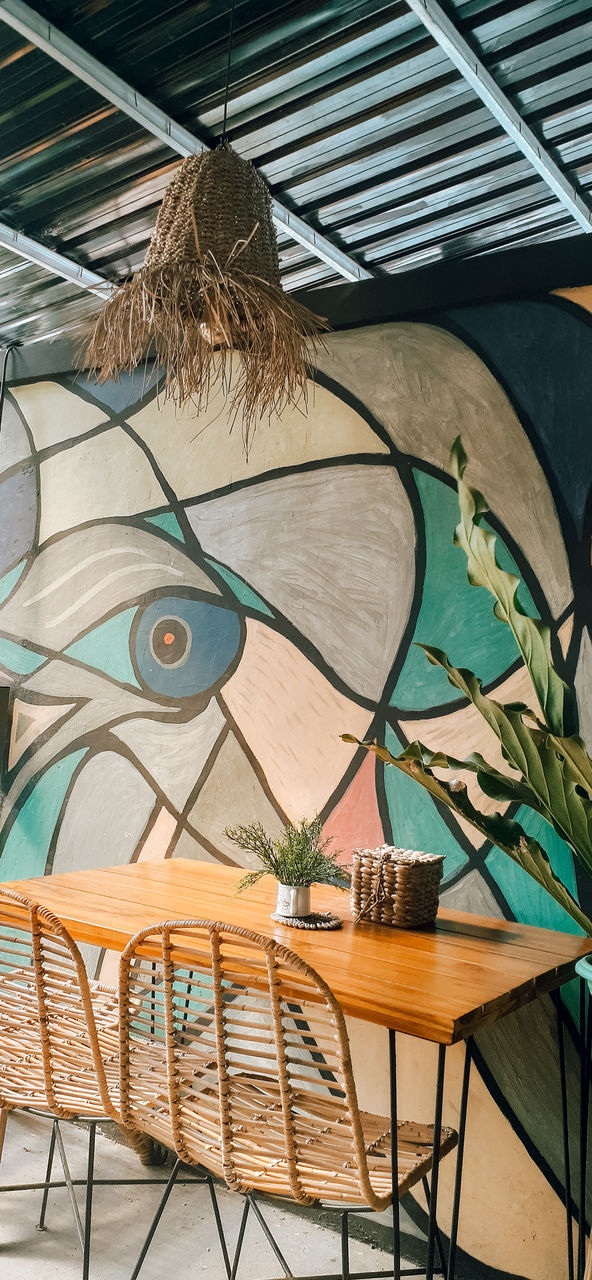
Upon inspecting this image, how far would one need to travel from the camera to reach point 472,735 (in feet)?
8.49

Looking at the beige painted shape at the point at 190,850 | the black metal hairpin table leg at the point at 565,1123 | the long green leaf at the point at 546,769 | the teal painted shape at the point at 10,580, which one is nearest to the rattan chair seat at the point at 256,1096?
the black metal hairpin table leg at the point at 565,1123

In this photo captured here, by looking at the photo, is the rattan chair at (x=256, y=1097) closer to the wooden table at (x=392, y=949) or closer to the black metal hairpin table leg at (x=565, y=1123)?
the wooden table at (x=392, y=949)

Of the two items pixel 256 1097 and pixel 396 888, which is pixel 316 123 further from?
pixel 256 1097

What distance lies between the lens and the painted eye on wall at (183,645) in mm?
3168

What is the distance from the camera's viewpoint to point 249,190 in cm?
206

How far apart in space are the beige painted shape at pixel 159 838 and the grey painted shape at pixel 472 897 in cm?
106

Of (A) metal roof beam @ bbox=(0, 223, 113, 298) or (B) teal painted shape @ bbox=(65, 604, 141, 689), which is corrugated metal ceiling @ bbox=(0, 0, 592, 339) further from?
(B) teal painted shape @ bbox=(65, 604, 141, 689)

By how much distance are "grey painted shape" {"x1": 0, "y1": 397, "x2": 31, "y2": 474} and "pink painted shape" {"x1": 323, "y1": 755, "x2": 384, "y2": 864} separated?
6.73 ft

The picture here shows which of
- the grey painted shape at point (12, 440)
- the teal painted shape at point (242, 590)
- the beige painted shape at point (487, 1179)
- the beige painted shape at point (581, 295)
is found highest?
the beige painted shape at point (581, 295)

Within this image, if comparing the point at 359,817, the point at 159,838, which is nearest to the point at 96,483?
A: the point at 159,838

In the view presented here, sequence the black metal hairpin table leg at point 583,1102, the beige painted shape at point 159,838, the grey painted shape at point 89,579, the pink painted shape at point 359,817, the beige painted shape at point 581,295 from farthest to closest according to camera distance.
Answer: the grey painted shape at point 89,579
the beige painted shape at point 159,838
the pink painted shape at point 359,817
the beige painted shape at point 581,295
the black metal hairpin table leg at point 583,1102

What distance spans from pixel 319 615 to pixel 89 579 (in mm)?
1090

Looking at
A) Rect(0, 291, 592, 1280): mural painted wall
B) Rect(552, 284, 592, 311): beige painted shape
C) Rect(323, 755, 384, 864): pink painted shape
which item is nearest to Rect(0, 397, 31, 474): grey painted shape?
Rect(0, 291, 592, 1280): mural painted wall

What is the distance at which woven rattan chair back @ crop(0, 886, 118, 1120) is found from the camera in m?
1.88
